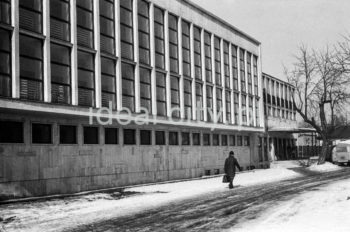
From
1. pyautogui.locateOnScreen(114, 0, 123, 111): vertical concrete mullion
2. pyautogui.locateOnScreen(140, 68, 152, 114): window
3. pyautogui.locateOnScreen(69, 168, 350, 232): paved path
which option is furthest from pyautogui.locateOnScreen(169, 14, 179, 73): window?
pyautogui.locateOnScreen(69, 168, 350, 232): paved path

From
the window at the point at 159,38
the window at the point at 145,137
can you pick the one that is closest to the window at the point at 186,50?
the window at the point at 159,38

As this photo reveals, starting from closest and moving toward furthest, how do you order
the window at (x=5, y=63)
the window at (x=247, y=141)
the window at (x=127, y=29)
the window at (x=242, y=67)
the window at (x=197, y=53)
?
the window at (x=5, y=63) < the window at (x=127, y=29) < the window at (x=197, y=53) < the window at (x=242, y=67) < the window at (x=247, y=141)

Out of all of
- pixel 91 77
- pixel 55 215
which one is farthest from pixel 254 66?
pixel 55 215

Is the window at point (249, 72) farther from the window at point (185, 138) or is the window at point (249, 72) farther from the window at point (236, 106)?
the window at point (185, 138)

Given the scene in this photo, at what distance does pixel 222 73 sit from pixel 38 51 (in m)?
19.2

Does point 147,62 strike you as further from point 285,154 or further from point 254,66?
point 285,154

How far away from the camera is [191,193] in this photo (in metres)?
20.4

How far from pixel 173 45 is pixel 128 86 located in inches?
234

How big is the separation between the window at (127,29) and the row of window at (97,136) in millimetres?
3824

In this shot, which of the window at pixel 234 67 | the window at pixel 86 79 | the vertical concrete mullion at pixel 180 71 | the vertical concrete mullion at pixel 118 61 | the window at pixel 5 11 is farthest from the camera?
the window at pixel 234 67

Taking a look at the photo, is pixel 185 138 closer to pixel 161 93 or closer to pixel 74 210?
pixel 161 93

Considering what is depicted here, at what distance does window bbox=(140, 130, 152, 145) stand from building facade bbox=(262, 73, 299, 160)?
2455 cm

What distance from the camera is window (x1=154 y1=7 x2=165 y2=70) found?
28250 millimetres

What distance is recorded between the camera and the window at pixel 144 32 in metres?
26.6
